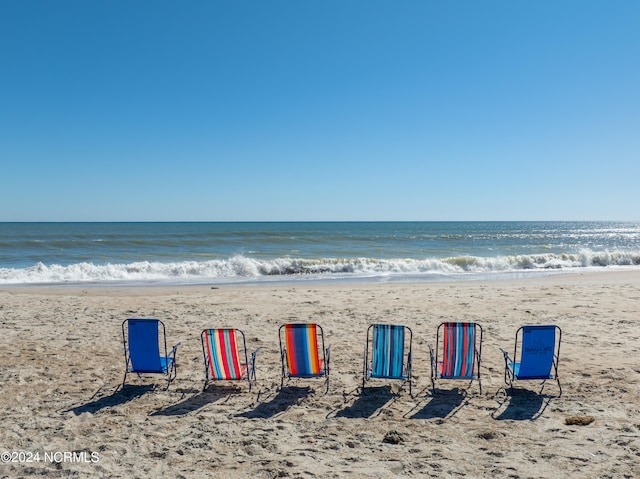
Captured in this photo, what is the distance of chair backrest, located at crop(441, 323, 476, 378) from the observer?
5.50m

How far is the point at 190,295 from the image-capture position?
12.9m

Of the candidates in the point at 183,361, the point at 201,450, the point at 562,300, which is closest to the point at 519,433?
the point at 201,450

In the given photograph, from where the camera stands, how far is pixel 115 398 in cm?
547

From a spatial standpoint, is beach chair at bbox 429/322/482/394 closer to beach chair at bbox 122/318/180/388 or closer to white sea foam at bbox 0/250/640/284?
beach chair at bbox 122/318/180/388

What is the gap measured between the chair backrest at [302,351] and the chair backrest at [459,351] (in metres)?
1.56

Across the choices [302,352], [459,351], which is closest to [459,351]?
[459,351]

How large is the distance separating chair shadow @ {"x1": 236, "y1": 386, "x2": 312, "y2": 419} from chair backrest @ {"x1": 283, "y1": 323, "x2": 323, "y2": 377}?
266 mm

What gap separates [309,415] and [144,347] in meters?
2.25

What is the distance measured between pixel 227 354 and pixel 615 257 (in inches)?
1059

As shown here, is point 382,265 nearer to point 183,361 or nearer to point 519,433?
point 183,361

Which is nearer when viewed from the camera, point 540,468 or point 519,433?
point 540,468

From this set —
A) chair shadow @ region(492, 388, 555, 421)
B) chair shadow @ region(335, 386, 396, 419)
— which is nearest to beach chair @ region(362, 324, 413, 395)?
chair shadow @ region(335, 386, 396, 419)

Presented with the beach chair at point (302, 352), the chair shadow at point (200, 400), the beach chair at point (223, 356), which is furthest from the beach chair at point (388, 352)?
the chair shadow at point (200, 400)

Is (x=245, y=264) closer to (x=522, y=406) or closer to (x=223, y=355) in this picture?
(x=223, y=355)
